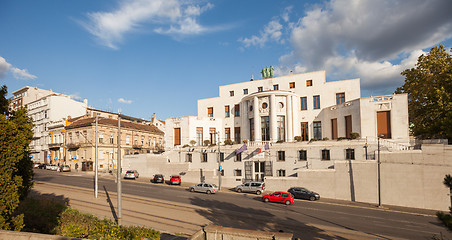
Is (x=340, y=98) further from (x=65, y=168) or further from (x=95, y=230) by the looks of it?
(x=65, y=168)

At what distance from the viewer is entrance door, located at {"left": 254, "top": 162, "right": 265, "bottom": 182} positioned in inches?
1597

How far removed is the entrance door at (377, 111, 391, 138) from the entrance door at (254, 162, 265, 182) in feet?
58.5

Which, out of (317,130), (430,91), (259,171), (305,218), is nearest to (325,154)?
(317,130)

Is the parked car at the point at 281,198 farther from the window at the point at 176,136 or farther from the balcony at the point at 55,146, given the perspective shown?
the balcony at the point at 55,146

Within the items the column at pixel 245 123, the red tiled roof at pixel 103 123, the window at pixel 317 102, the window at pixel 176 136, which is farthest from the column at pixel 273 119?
the red tiled roof at pixel 103 123

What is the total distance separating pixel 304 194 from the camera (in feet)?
105

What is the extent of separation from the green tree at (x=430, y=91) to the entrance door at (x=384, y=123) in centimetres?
357

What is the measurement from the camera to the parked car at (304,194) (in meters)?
31.5

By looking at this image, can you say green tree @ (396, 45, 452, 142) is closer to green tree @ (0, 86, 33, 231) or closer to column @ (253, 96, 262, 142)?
column @ (253, 96, 262, 142)

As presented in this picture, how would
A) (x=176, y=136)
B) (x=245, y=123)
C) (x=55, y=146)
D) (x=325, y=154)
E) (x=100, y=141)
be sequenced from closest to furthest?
1. (x=325, y=154)
2. (x=245, y=123)
3. (x=176, y=136)
4. (x=100, y=141)
5. (x=55, y=146)

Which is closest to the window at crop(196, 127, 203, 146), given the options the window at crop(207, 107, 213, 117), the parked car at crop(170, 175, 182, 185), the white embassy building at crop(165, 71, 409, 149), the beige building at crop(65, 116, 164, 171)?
the white embassy building at crop(165, 71, 409, 149)

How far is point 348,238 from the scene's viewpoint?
16656 millimetres

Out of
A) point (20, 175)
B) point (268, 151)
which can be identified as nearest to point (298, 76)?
point (268, 151)

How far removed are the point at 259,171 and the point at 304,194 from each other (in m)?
9.94
